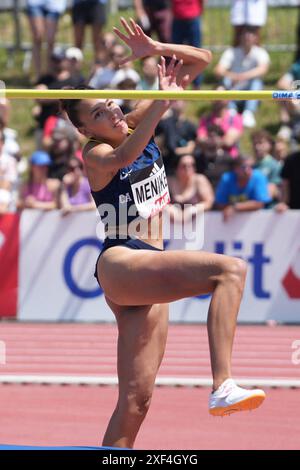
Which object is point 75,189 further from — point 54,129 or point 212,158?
point 212,158

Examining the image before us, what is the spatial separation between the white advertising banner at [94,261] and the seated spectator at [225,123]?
4.83 ft

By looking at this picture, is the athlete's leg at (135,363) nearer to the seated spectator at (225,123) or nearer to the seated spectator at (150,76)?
the seated spectator at (225,123)

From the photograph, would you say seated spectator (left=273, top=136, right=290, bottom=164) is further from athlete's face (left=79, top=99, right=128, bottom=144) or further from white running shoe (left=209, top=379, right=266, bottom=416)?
white running shoe (left=209, top=379, right=266, bottom=416)

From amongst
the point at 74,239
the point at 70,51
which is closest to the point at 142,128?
the point at 74,239

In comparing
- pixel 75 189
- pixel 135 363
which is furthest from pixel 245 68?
pixel 135 363

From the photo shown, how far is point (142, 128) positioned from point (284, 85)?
849cm

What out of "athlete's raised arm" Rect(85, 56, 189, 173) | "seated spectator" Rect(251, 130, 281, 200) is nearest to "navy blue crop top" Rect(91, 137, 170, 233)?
"athlete's raised arm" Rect(85, 56, 189, 173)

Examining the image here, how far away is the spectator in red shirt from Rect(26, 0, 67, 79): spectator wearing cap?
1.68m

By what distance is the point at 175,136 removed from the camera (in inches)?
481

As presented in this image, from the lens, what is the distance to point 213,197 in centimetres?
1144

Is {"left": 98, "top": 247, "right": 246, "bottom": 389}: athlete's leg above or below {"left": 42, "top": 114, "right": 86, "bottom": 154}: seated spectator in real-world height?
below

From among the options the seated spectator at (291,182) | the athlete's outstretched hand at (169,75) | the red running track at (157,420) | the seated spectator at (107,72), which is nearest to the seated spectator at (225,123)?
the seated spectator at (291,182)

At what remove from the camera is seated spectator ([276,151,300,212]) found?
1136 cm
